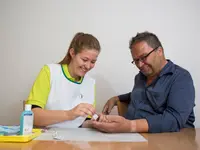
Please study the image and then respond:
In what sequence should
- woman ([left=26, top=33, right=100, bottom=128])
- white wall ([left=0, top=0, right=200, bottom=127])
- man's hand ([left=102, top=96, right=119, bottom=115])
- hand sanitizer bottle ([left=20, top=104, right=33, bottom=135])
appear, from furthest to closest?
1. white wall ([left=0, top=0, right=200, bottom=127])
2. man's hand ([left=102, top=96, right=119, bottom=115])
3. woman ([left=26, top=33, right=100, bottom=128])
4. hand sanitizer bottle ([left=20, top=104, right=33, bottom=135])

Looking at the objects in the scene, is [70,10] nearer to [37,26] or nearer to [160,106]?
[37,26]

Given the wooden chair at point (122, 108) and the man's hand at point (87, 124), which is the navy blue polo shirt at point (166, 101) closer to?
the wooden chair at point (122, 108)

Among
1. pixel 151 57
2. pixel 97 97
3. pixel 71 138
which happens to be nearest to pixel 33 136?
pixel 71 138

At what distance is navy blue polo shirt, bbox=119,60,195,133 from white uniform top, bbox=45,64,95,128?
35 centimetres

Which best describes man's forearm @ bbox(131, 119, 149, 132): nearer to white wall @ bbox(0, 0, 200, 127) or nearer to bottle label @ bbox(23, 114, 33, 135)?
bottle label @ bbox(23, 114, 33, 135)

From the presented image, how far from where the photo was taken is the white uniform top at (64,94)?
144 cm

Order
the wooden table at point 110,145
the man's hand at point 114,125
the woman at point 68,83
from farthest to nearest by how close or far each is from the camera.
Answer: the woman at point 68,83 → the man's hand at point 114,125 → the wooden table at point 110,145

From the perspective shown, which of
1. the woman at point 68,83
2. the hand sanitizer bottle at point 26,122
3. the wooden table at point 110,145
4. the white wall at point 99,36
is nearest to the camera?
the wooden table at point 110,145

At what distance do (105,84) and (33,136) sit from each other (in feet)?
4.17

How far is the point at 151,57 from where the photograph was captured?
1470 millimetres

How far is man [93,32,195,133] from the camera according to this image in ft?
3.72

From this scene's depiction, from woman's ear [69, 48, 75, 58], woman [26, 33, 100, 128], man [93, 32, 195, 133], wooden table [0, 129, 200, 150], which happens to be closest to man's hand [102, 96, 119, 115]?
man [93, 32, 195, 133]

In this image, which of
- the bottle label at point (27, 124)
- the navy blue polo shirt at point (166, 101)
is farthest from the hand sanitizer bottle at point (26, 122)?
the navy blue polo shirt at point (166, 101)

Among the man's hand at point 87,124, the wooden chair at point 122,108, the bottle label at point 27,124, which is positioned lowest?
the man's hand at point 87,124
